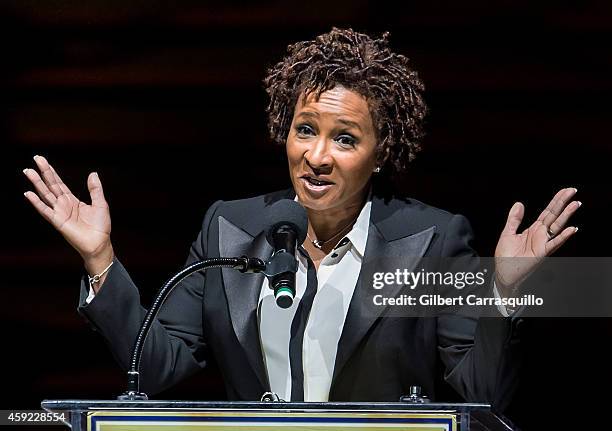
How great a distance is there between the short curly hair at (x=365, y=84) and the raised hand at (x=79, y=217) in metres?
0.49

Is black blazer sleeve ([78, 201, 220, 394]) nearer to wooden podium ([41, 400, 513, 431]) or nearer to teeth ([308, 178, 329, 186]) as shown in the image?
teeth ([308, 178, 329, 186])

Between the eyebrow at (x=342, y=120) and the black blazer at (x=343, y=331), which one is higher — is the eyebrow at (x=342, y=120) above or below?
above

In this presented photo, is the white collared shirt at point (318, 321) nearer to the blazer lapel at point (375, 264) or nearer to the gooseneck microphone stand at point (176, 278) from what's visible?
the blazer lapel at point (375, 264)

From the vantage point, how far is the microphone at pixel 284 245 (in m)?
1.91

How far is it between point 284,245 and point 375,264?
1.62 ft

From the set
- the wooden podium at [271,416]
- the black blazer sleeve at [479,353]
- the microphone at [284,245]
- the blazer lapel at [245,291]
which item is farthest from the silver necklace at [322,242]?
the wooden podium at [271,416]

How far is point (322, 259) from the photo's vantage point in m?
2.54

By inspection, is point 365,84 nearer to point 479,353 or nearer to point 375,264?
point 375,264

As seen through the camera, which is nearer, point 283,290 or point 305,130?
point 283,290

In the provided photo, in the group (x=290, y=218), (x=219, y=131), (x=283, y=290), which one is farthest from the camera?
(x=219, y=131)

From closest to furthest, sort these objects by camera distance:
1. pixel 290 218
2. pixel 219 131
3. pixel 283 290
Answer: pixel 283 290 < pixel 290 218 < pixel 219 131

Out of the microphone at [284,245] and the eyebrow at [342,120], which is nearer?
the microphone at [284,245]

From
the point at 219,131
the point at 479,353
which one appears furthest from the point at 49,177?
the point at 479,353

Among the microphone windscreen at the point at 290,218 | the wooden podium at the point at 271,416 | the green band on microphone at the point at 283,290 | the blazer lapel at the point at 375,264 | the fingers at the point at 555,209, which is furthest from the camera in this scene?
the blazer lapel at the point at 375,264
